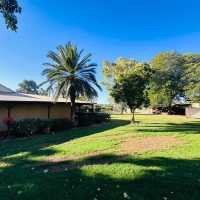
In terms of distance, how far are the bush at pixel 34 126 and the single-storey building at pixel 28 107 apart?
4.59 ft

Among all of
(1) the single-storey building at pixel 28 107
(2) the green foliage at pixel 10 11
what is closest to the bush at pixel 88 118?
(1) the single-storey building at pixel 28 107

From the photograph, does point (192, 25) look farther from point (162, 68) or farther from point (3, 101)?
point (162, 68)

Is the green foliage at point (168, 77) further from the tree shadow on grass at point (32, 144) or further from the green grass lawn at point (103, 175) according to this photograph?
the green grass lawn at point (103, 175)

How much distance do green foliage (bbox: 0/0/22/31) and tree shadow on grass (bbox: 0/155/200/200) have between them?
3982 millimetres

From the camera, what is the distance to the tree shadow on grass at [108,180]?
4.42 m

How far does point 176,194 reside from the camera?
4383 millimetres

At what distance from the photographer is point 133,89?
1959cm

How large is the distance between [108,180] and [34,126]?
11.3 m

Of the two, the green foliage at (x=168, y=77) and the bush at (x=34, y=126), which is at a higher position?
the green foliage at (x=168, y=77)

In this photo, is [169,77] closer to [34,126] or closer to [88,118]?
[88,118]

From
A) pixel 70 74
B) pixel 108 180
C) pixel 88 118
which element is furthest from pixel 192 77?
pixel 108 180

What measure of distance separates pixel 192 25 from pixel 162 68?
2597 centimetres

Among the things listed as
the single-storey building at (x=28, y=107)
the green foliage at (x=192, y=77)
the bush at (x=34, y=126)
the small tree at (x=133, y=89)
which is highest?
the green foliage at (x=192, y=77)

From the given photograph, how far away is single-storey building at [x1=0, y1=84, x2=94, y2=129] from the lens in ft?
51.8
